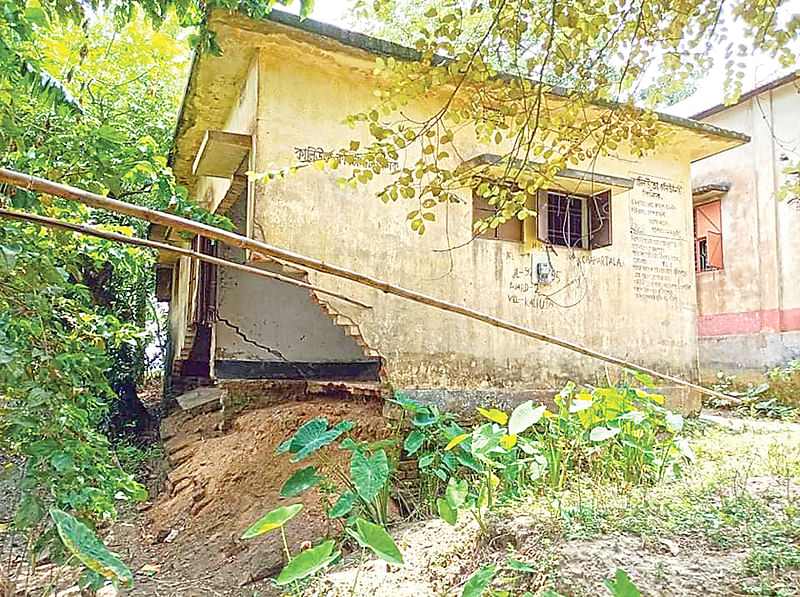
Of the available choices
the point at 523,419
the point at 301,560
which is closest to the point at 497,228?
the point at 523,419

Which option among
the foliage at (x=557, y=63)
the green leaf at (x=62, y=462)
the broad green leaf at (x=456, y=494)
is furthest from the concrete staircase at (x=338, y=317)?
the green leaf at (x=62, y=462)

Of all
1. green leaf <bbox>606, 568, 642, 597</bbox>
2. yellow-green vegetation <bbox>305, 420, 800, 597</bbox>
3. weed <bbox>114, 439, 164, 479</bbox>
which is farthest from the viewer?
weed <bbox>114, 439, 164, 479</bbox>

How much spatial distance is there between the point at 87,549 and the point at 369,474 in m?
2.58

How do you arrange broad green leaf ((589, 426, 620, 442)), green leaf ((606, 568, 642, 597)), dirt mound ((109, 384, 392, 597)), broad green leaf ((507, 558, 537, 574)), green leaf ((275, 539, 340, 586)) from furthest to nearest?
dirt mound ((109, 384, 392, 597))
broad green leaf ((589, 426, 620, 442))
broad green leaf ((507, 558, 537, 574))
green leaf ((275, 539, 340, 586))
green leaf ((606, 568, 642, 597))

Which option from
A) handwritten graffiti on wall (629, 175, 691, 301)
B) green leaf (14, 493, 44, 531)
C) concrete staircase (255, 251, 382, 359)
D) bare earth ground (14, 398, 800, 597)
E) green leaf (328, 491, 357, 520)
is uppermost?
handwritten graffiti on wall (629, 175, 691, 301)

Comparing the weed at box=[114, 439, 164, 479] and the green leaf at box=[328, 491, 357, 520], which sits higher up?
the green leaf at box=[328, 491, 357, 520]

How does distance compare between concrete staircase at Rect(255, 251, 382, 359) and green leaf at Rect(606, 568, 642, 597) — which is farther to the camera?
concrete staircase at Rect(255, 251, 382, 359)

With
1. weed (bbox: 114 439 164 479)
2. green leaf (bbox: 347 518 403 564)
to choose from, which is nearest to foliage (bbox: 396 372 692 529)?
green leaf (bbox: 347 518 403 564)

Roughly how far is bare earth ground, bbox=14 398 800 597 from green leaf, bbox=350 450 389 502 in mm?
589

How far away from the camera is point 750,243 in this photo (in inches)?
425

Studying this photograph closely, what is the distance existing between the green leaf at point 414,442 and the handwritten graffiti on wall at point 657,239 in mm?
3449

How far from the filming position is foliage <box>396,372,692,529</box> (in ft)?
14.7

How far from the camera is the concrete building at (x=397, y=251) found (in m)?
5.58

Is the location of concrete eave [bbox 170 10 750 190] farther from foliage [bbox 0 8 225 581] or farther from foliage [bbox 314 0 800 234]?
foliage [bbox 0 8 225 581]
